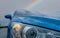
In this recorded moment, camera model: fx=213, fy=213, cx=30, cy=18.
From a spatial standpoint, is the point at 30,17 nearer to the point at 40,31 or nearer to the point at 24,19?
the point at 24,19

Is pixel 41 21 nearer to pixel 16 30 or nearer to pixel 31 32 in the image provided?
pixel 31 32

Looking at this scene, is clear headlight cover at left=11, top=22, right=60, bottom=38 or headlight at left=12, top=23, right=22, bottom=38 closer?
clear headlight cover at left=11, top=22, right=60, bottom=38

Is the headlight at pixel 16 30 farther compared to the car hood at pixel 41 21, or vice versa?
the headlight at pixel 16 30

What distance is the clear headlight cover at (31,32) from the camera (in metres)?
1.81

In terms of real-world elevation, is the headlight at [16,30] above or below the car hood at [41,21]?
below

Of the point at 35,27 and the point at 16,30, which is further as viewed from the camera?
the point at 16,30

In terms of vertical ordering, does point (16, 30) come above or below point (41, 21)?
below

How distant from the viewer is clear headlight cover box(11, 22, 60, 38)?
5.95ft

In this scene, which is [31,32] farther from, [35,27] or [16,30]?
[16,30]

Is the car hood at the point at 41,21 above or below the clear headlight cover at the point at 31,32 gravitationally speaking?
above

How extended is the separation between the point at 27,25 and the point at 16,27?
116 millimetres

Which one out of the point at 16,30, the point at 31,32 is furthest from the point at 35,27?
the point at 16,30

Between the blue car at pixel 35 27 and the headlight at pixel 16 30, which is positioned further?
the headlight at pixel 16 30

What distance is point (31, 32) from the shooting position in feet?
6.13
